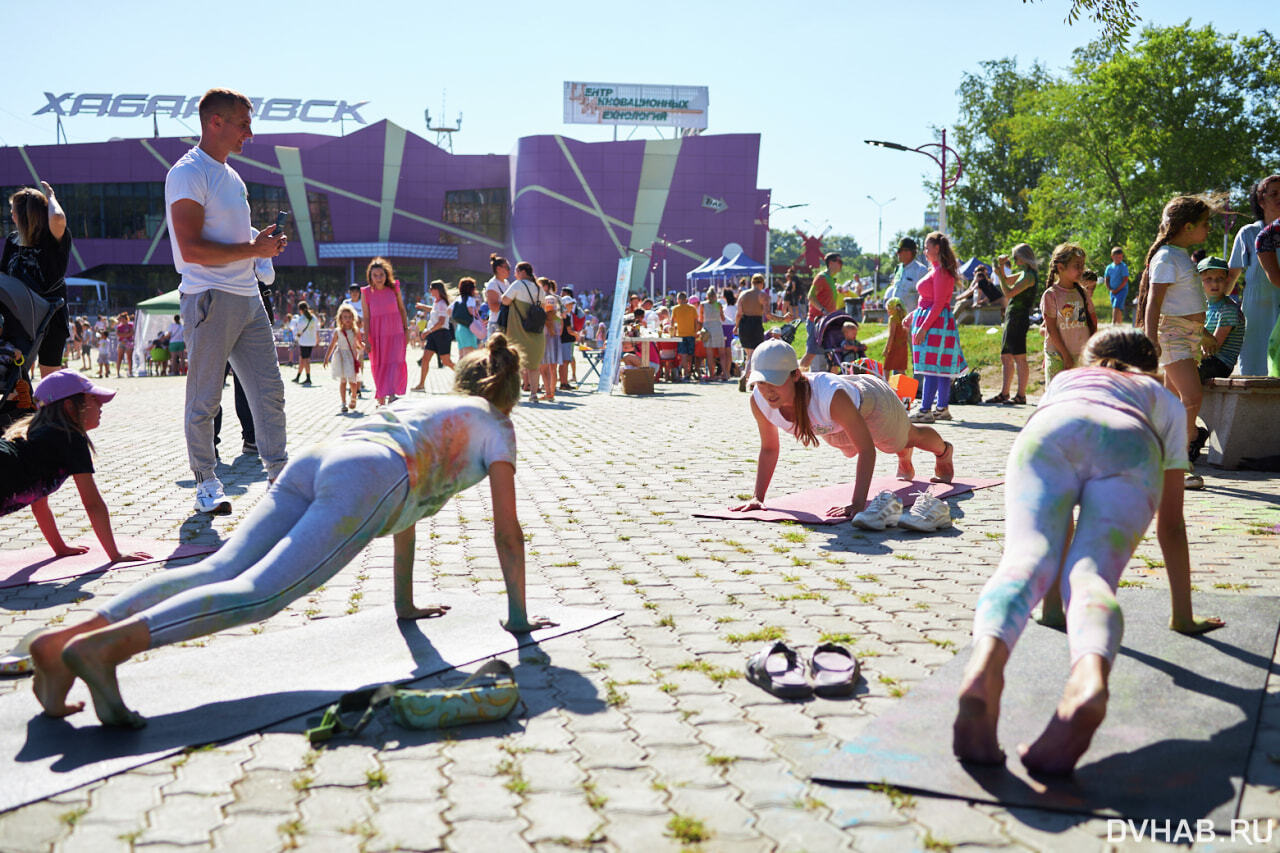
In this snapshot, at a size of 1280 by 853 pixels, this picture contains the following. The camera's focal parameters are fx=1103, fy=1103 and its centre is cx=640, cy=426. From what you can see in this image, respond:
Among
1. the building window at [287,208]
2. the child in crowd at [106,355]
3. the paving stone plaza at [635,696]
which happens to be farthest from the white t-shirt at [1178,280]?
the building window at [287,208]

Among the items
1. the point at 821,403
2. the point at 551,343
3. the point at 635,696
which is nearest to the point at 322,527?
the point at 635,696

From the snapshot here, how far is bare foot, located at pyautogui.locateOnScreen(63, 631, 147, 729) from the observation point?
9.84ft

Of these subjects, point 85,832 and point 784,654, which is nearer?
point 85,832

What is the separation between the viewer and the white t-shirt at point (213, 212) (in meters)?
6.27

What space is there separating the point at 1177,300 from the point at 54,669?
22.1ft

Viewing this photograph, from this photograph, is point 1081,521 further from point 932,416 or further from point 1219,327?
point 932,416

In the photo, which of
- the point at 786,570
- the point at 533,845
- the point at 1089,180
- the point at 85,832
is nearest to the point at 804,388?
the point at 786,570

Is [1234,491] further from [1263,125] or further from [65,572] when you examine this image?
[1263,125]

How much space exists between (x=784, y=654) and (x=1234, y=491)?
5279mm

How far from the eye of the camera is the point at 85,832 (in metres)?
2.59

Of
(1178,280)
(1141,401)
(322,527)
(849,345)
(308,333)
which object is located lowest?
(308,333)

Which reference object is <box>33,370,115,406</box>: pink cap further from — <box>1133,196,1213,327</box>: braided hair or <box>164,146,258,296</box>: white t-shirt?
<box>1133,196,1213,327</box>: braided hair

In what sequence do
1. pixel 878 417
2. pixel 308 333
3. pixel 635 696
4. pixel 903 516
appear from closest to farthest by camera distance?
pixel 635 696, pixel 903 516, pixel 878 417, pixel 308 333

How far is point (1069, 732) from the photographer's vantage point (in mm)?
2609
